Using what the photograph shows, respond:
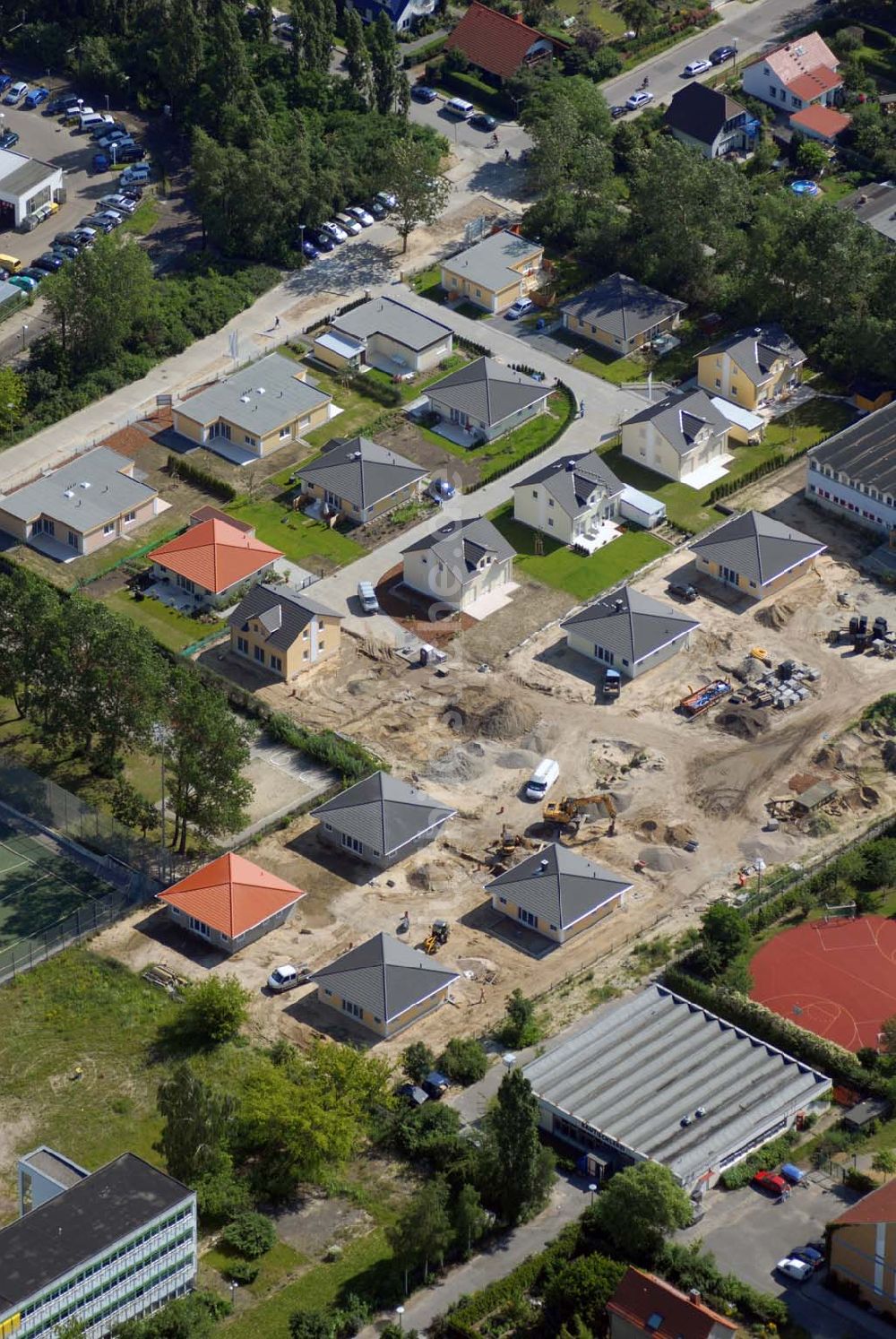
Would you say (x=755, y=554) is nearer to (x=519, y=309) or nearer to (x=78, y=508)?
(x=519, y=309)

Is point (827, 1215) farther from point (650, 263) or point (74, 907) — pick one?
point (650, 263)

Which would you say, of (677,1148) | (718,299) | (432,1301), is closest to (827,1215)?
(677,1148)

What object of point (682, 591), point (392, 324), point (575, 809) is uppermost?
point (392, 324)

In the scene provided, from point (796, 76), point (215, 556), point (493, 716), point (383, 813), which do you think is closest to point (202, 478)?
point (215, 556)

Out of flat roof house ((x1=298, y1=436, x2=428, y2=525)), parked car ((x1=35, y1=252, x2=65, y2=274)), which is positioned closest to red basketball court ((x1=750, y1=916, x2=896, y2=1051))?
flat roof house ((x1=298, y1=436, x2=428, y2=525))

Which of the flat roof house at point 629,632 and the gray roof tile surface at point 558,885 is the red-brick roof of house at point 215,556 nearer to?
the flat roof house at point 629,632

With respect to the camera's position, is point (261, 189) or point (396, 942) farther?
point (261, 189)
